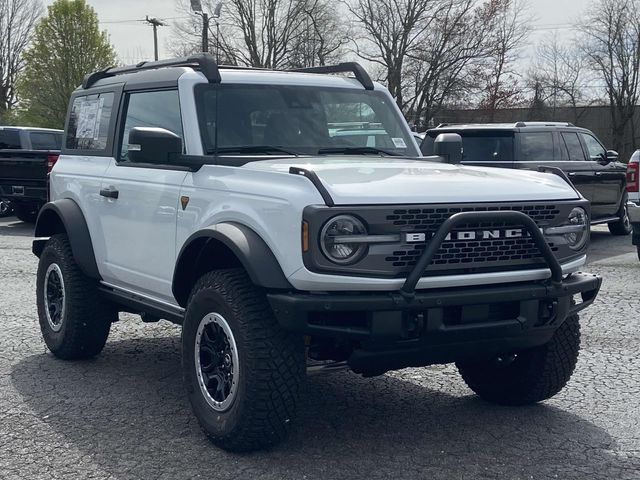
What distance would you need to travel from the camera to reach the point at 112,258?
5.94 metres

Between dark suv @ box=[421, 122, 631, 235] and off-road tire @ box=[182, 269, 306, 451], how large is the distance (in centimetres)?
864

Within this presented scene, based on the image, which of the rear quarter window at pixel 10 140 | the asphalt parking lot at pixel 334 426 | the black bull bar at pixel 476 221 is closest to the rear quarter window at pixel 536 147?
the asphalt parking lot at pixel 334 426

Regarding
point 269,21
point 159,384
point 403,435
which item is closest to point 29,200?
point 159,384

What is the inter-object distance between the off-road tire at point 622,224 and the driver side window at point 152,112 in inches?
426

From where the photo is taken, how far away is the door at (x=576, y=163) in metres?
13.6

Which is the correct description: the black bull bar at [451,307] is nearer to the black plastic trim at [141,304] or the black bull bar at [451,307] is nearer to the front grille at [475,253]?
the front grille at [475,253]

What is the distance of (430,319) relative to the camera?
4184 millimetres

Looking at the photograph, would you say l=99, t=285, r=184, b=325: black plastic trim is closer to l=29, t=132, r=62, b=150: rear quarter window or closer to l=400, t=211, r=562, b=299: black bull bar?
l=400, t=211, r=562, b=299: black bull bar

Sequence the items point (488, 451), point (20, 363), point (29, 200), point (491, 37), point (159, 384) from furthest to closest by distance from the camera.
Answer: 1. point (491, 37)
2. point (29, 200)
3. point (20, 363)
4. point (159, 384)
5. point (488, 451)

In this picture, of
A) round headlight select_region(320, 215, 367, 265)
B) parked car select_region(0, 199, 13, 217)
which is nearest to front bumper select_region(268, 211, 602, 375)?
round headlight select_region(320, 215, 367, 265)

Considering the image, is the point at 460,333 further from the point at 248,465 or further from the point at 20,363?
the point at 20,363

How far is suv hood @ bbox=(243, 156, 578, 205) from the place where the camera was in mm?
4219

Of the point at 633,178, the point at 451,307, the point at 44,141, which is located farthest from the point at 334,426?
the point at 44,141

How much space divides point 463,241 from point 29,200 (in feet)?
45.0
